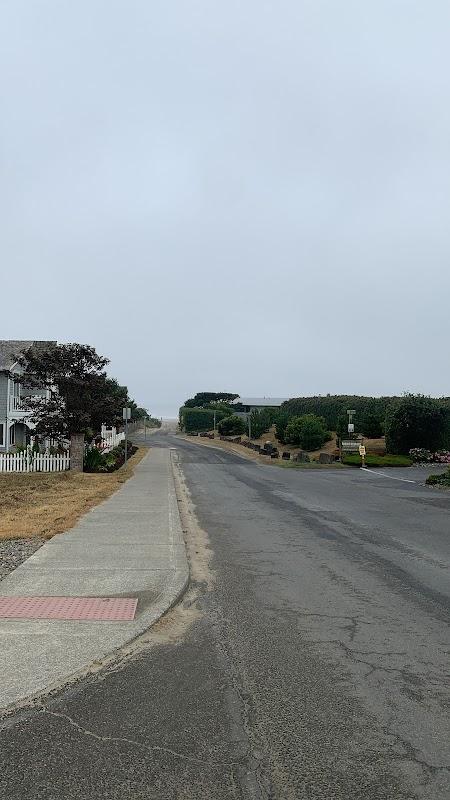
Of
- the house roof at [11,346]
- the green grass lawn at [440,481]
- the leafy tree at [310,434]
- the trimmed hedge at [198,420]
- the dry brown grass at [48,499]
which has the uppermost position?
the house roof at [11,346]

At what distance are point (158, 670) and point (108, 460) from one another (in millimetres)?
23926

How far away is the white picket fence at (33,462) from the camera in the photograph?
24.6 m

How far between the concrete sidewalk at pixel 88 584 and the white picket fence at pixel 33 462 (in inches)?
509

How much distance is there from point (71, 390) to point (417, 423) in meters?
20.8

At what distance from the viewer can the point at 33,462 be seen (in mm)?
24828

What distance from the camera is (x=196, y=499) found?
16.7m

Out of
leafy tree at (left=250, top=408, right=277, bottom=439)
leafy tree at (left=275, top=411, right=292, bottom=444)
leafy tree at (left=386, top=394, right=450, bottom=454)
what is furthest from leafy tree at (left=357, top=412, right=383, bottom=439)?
leafy tree at (left=250, top=408, right=277, bottom=439)

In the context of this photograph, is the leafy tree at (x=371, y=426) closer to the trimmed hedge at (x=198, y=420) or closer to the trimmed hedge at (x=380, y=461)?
the trimmed hedge at (x=380, y=461)

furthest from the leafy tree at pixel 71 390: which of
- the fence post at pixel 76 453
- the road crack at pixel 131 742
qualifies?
the road crack at pixel 131 742

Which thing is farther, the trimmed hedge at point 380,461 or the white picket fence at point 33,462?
the trimmed hedge at point 380,461

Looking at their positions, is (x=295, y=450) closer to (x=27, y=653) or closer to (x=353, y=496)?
(x=353, y=496)

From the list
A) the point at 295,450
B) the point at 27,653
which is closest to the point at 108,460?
the point at 295,450

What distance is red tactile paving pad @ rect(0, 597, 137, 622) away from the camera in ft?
18.3

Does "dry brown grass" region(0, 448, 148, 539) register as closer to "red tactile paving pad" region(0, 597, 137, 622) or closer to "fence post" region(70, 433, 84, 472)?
"fence post" region(70, 433, 84, 472)
